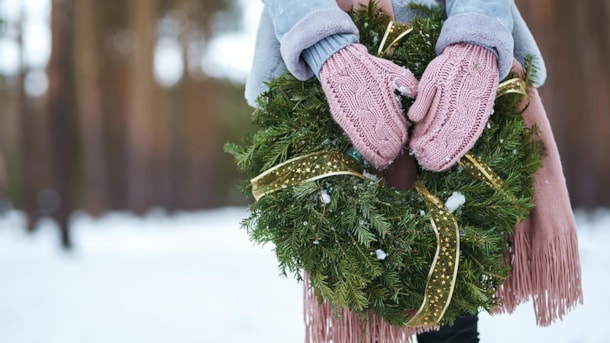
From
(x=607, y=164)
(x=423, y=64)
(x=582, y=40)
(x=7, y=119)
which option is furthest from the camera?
(x=7, y=119)

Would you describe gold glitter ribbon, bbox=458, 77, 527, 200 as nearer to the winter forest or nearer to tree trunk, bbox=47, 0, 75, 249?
the winter forest

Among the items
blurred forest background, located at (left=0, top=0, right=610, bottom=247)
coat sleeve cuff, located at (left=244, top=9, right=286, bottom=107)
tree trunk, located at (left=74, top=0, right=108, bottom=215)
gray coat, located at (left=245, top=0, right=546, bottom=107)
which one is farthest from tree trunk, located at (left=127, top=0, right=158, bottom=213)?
gray coat, located at (left=245, top=0, right=546, bottom=107)

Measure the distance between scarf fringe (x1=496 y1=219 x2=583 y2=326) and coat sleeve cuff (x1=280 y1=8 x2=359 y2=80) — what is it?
0.67 metres

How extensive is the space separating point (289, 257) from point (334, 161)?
0.24 meters

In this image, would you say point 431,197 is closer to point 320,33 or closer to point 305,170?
point 305,170

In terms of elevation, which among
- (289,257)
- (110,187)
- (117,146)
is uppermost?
(289,257)

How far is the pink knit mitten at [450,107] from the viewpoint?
1262mm

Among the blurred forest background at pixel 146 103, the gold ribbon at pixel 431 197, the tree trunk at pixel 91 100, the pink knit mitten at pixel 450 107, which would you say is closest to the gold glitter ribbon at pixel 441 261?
the gold ribbon at pixel 431 197

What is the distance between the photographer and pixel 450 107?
1.27 metres

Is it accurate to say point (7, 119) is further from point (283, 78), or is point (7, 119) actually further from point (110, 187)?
point (283, 78)

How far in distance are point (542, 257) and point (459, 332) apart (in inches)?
11.4

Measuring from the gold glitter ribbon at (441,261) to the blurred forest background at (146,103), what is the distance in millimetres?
6113

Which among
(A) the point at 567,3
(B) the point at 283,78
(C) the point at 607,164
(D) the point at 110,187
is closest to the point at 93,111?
(D) the point at 110,187

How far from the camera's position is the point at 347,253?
1253 millimetres
